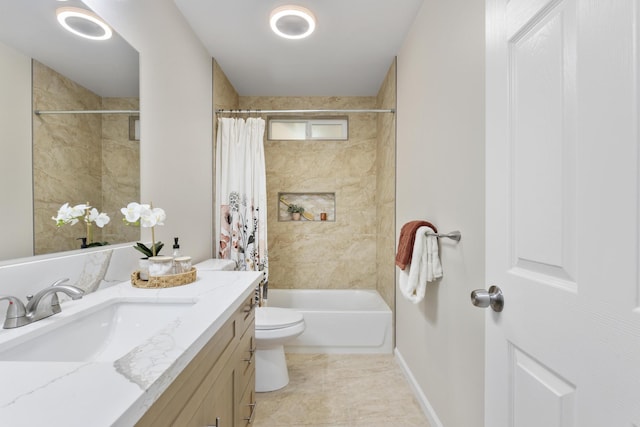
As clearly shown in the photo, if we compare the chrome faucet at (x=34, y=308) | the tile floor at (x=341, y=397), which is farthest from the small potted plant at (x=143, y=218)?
the tile floor at (x=341, y=397)

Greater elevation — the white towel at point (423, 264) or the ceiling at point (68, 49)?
the ceiling at point (68, 49)

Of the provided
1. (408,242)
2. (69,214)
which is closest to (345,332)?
(408,242)

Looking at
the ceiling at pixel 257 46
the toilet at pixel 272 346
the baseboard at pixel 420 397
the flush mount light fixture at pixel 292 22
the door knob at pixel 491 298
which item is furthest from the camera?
the toilet at pixel 272 346

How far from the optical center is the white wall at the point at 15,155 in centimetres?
86

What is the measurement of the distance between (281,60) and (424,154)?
1531mm

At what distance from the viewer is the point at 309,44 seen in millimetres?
2346

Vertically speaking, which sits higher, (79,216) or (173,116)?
(173,116)

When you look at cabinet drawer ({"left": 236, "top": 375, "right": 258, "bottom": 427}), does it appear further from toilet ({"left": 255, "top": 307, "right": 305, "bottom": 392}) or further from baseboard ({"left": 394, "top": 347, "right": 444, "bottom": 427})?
baseboard ({"left": 394, "top": 347, "right": 444, "bottom": 427})

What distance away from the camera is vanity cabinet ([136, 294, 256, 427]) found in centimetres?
65

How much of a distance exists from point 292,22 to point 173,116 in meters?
0.98

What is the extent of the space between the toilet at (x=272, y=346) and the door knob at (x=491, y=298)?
151 centimetres

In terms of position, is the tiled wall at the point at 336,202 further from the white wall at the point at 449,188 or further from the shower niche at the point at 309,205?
the white wall at the point at 449,188

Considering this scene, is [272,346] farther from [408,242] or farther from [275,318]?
[408,242]

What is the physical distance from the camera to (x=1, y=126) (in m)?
0.85
